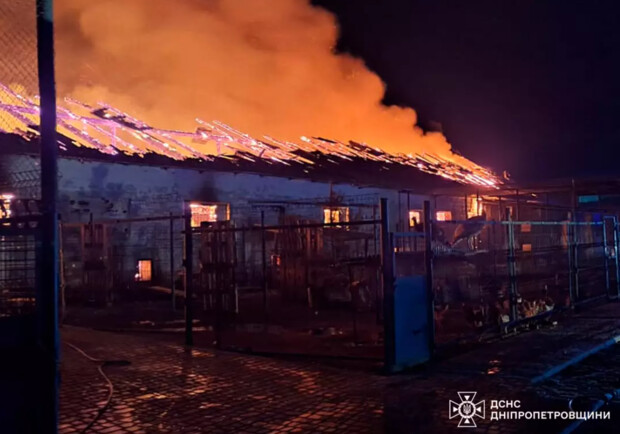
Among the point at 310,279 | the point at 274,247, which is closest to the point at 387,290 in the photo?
the point at 310,279

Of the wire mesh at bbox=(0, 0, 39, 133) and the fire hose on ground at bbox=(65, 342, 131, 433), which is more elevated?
the wire mesh at bbox=(0, 0, 39, 133)

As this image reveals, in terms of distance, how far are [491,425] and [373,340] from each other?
4571 mm

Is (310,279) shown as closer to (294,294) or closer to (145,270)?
(294,294)

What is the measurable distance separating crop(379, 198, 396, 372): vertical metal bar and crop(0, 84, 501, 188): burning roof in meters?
8.10

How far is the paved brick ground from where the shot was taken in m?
5.42

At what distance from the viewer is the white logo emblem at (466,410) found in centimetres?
543

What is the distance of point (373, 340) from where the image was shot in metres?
9.89

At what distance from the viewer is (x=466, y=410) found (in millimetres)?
5746

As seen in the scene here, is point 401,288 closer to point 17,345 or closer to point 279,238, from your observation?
point 17,345

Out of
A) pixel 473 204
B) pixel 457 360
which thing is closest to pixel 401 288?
pixel 457 360

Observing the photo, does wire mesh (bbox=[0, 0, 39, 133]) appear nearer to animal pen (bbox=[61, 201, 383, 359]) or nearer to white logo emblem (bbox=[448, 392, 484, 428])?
white logo emblem (bbox=[448, 392, 484, 428])

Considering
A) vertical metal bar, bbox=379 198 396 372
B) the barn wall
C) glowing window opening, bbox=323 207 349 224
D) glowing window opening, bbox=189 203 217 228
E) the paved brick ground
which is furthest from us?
glowing window opening, bbox=323 207 349 224

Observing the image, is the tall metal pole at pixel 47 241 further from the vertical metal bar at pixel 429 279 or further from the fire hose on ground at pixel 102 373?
the vertical metal bar at pixel 429 279

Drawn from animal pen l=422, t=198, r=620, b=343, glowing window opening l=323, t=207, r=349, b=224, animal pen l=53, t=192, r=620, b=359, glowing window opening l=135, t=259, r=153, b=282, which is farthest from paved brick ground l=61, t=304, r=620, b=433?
glowing window opening l=323, t=207, r=349, b=224
